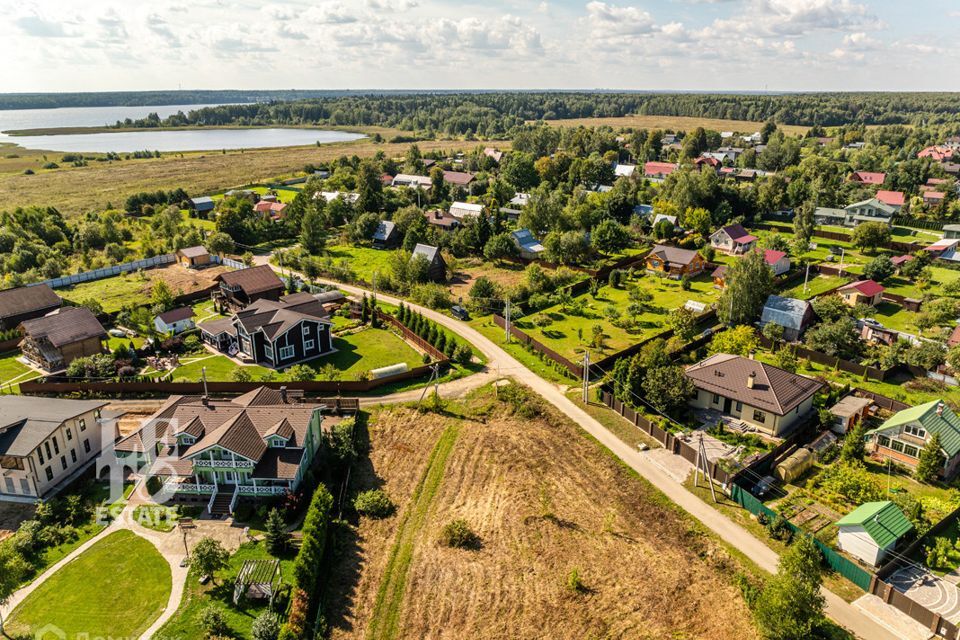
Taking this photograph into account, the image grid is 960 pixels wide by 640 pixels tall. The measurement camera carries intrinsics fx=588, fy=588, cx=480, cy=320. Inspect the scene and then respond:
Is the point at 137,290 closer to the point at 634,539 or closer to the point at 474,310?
the point at 474,310

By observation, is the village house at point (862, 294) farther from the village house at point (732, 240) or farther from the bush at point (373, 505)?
the bush at point (373, 505)

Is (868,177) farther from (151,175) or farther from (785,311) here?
(151,175)

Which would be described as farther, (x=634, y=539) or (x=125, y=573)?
(x=634, y=539)

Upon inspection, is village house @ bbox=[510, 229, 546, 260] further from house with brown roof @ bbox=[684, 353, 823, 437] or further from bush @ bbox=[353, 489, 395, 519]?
bush @ bbox=[353, 489, 395, 519]

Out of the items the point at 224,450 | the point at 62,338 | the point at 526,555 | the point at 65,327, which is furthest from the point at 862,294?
the point at 65,327

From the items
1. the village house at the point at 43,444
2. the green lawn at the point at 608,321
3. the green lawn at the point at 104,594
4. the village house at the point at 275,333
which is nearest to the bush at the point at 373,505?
the green lawn at the point at 104,594

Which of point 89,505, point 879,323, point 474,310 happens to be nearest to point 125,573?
point 89,505

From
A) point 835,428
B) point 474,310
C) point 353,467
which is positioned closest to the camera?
point 353,467
